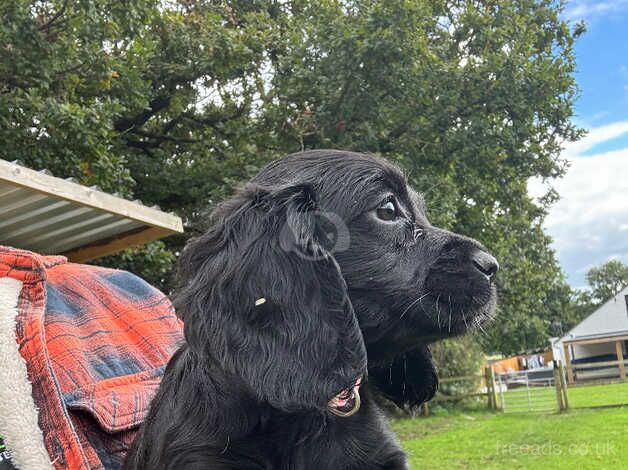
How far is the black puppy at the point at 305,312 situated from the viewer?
5.31 feet

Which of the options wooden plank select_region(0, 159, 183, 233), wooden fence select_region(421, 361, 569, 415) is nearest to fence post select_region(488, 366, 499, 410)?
wooden fence select_region(421, 361, 569, 415)

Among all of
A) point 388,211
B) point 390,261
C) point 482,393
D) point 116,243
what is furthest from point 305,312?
point 482,393

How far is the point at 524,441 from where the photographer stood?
12.0 meters

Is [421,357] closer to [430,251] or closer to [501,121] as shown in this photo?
[430,251]

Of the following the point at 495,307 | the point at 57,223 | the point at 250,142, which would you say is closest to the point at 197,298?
the point at 495,307

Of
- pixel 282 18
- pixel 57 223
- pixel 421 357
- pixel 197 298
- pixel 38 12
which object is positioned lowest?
pixel 421 357

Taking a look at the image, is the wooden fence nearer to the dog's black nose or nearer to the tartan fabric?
the tartan fabric

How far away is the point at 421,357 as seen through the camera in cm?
228

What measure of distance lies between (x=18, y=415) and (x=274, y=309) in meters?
0.90

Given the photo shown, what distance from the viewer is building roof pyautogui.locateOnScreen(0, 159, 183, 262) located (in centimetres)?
373

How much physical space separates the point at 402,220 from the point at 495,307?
40 centimetres

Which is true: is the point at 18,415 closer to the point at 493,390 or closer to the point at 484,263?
the point at 484,263

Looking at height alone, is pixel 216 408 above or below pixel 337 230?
below

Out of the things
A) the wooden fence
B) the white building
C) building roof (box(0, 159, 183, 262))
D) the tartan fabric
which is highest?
building roof (box(0, 159, 183, 262))
